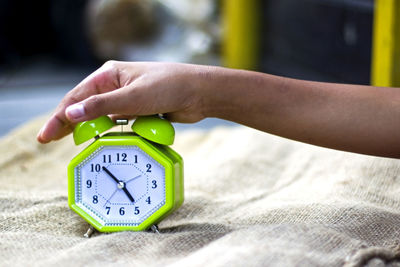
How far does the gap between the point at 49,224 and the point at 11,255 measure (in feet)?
0.59

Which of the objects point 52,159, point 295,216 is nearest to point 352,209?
point 295,216

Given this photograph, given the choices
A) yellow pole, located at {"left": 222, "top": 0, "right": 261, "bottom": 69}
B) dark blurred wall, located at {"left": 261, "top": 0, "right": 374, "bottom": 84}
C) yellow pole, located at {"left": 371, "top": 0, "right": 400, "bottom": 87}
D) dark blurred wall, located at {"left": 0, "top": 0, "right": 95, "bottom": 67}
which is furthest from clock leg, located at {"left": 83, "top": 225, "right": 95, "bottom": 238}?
dark blurred wall, located at {"left": 0, "top": 0, "right": 95, "bottom": 67}

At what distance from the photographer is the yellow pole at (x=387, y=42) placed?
204 cm

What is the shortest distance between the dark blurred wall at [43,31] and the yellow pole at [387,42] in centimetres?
225

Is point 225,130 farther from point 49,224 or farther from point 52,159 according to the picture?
point 49,224

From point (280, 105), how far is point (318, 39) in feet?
5.59

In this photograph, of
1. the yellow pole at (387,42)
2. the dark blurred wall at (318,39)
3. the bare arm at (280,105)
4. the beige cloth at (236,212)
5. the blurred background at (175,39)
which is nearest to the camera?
the beige cloth at (236,212)

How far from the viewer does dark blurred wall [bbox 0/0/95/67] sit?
4.02 metres

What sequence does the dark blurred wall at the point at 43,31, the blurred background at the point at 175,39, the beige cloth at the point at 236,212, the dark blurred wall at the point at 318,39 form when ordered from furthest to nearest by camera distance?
the dark blurred wall at the point at 43,31, the blurred background at the point at 175,39, the dark blurred wall at the point at 318,39, the beige cloth at the point at 236,212

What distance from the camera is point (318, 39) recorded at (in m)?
2.78

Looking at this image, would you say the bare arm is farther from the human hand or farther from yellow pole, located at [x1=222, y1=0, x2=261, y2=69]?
yellow pole, located at [x1=222, y1=0, x2=261, y2=69]

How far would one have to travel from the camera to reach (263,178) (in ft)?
5.25

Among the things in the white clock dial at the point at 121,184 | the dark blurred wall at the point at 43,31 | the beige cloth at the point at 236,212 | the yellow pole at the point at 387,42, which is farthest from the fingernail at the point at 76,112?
the dark blurred wall at the point at 43,31

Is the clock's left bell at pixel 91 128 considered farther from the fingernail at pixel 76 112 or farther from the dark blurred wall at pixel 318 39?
the dark blurred wall at pixel 318 39
